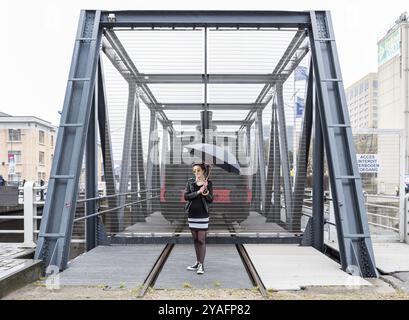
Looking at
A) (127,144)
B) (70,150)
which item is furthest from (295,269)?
(127,144)

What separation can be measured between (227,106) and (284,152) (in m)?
1.94

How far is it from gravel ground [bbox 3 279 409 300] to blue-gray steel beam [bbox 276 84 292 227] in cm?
405

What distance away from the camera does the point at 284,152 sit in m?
10.7

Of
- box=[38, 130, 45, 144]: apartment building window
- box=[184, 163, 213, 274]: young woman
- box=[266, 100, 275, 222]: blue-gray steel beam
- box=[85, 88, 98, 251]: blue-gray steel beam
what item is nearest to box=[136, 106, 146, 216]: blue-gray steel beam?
box=[85, 88, 98, 251]: blue-gray steel beam

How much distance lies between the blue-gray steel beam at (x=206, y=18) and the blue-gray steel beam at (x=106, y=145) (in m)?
0.97

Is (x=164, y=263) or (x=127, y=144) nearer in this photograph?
(x=164, y=263)

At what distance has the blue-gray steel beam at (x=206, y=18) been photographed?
26.3 ft

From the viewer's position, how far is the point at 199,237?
21.2 feet

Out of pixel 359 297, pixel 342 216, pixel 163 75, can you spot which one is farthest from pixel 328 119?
pixel 163 75

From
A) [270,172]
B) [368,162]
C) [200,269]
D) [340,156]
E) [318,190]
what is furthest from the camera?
[270,172]

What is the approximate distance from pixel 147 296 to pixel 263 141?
8.27m

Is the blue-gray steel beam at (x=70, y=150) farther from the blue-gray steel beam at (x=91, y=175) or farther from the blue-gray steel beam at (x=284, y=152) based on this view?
the blue-gray steel beam at (x=284, y=152)

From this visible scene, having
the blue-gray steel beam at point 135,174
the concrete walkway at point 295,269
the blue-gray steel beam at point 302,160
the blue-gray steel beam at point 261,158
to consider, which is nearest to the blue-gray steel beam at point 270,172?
the blue-gray steel beam at point 261,158

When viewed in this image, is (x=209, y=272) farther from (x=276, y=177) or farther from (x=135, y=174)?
(x=276, y=177)
